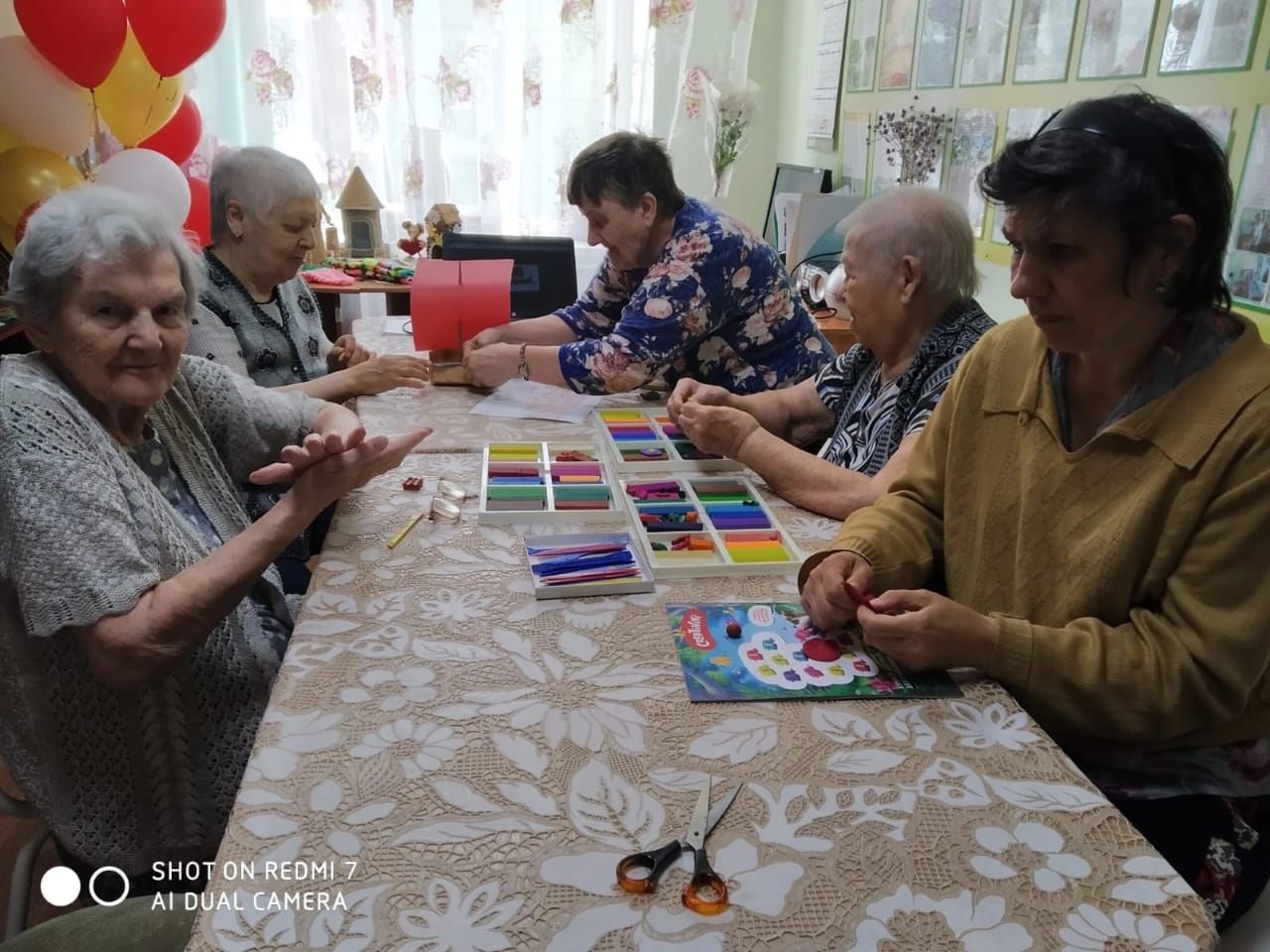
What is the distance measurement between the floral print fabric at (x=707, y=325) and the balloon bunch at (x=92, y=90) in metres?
1.46

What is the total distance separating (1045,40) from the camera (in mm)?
2268

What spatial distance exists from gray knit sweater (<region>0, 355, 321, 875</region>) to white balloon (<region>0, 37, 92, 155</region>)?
71.1 inches

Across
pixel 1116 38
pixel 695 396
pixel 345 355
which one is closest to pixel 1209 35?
pixel 1116 38

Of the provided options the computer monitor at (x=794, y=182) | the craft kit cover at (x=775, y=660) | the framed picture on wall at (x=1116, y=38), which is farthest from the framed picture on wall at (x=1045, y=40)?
the craft kit cover at (x=775, y=660)

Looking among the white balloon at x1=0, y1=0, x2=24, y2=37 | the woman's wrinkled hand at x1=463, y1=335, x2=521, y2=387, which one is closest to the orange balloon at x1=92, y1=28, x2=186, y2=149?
the white balloon at x1=0, y1=0, x2=24, y2=37

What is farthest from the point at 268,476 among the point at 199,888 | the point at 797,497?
the point at 797,497

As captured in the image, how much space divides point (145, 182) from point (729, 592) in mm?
2352

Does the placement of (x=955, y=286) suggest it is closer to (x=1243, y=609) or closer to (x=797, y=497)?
(x=797, y=497)

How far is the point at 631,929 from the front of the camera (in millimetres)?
683

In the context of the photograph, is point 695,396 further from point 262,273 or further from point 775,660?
point 262,273

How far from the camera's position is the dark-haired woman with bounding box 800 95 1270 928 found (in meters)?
0.97

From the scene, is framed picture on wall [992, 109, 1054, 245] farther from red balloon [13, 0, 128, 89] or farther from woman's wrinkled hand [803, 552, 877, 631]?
red balloon [13, 0, 128, 89]

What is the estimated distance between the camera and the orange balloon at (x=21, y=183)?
248 centimetres

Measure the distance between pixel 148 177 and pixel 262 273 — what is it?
996 millimetres
